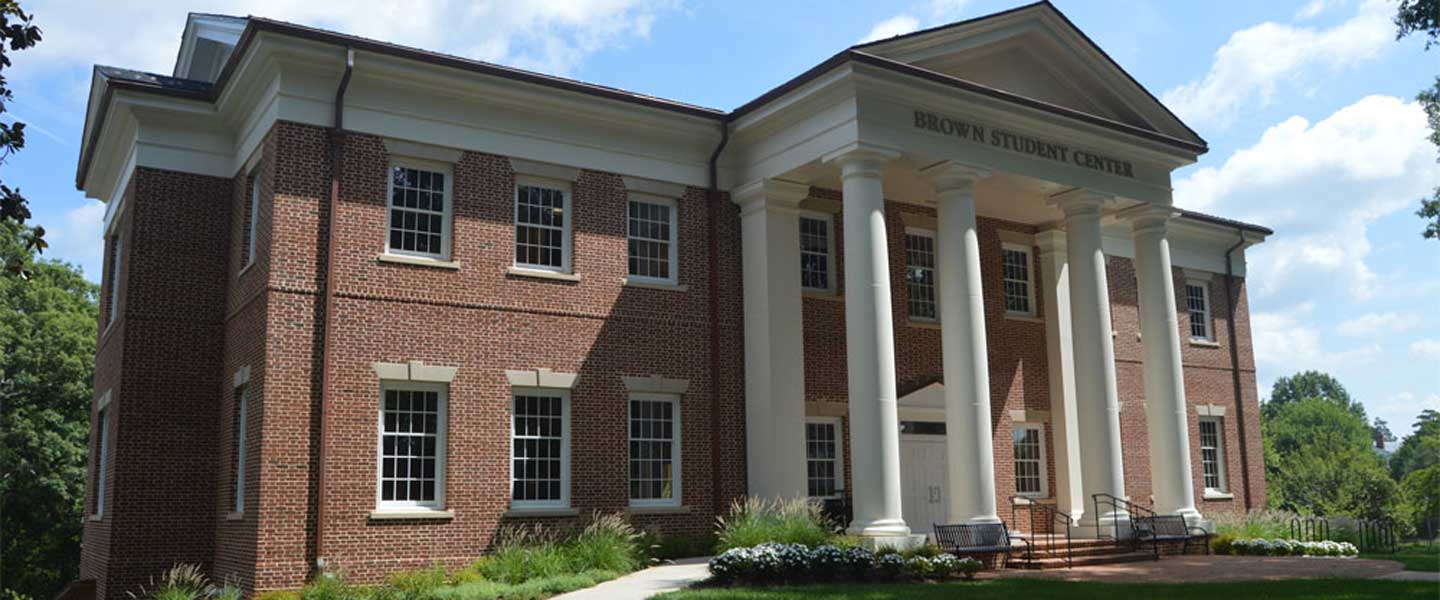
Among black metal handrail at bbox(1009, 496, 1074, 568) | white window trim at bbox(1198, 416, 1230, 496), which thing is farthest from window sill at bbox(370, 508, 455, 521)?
white window trim at bbox(1198, 416, 1230, 496)

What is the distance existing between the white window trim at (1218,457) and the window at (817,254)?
1314 cm

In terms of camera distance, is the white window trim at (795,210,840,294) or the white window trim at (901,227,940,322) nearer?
the white window trim at (795,210,840,294)

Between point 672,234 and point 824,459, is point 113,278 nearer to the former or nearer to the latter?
point 672,234

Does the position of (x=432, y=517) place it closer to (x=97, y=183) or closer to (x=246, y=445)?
(x=246, y=445)

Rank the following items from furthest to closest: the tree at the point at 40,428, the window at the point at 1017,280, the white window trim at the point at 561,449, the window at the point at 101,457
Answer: the tree at the point at 40,428
the window at the point at 1017,280
the window at the point at 101,457
the white window trim at the point at 561,449

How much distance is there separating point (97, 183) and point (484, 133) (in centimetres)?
1025

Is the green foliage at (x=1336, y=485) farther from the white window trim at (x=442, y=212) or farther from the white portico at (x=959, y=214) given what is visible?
the white window trim at (x=442, y=212)

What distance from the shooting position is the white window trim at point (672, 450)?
19.7 m

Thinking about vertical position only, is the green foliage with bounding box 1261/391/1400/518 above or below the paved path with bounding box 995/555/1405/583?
above

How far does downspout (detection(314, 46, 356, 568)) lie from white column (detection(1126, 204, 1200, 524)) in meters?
15.3

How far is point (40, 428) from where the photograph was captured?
34.7 m

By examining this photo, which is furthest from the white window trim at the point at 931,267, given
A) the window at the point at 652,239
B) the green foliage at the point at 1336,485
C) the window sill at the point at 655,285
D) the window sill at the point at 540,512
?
the green foliage at the point at 1336,485

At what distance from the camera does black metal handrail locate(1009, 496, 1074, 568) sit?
757 inches

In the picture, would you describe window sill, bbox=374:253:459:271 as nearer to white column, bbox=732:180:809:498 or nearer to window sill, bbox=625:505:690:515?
window sill, bbox=625:505:690:515
